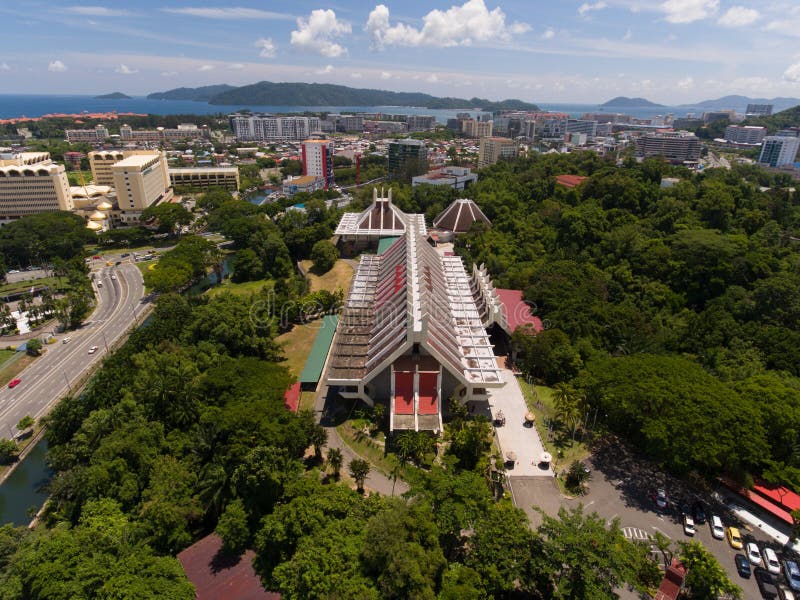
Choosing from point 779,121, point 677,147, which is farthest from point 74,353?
point 779,121

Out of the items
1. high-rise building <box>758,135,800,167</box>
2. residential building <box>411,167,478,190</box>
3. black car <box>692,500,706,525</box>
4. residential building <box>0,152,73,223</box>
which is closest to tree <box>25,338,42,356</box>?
residential building <box>0,152,73,223</box>

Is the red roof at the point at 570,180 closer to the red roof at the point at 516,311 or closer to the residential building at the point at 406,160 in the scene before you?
the red roof at the point at 516,311

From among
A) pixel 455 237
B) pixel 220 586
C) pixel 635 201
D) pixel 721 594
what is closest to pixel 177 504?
pixel 220 586

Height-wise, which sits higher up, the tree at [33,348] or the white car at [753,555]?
the white car at [753,555]

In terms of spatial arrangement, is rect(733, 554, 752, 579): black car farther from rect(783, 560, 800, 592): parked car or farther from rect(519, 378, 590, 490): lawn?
rect(519, 378, 590, 490): lawn

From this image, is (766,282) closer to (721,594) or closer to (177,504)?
(721,594)

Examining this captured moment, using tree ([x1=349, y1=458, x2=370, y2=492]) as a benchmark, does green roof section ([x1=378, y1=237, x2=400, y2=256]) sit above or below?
above

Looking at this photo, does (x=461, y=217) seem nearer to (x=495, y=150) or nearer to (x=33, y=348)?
(x=33, y=348)

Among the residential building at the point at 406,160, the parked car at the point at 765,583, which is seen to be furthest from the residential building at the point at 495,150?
the parked car at the point at 765,583
